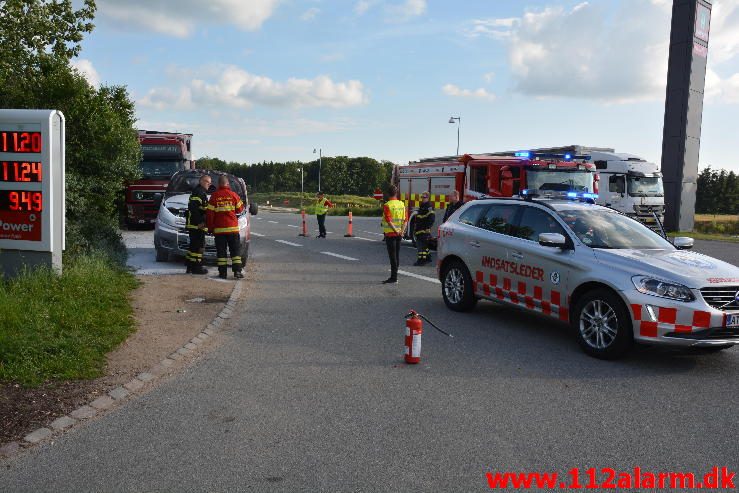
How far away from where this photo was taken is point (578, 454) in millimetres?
4219

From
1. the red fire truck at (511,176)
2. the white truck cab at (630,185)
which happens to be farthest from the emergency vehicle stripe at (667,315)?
the white truck cab at (630,185)

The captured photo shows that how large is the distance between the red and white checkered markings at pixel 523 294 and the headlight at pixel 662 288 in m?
1.01

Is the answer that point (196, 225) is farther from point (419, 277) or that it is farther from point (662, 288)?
point (662, 288)

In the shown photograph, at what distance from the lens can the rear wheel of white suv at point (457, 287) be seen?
893cm

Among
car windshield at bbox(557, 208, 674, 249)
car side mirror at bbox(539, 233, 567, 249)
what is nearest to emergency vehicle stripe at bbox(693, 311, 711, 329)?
car windshield at bbox(557, 208, 674, 249)

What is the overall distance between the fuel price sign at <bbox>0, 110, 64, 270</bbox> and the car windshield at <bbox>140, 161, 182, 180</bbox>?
1260cm

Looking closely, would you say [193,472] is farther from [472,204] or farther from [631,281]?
[472,204]

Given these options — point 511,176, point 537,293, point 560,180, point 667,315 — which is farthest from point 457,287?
point 560,180

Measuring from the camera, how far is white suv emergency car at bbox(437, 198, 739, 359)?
6078mm

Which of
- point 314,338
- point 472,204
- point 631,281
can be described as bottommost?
point 314,338

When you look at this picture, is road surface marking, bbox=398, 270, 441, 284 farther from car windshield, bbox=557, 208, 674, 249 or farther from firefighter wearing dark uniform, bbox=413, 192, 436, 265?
car windshield, bbox=557, 208, 674, 249

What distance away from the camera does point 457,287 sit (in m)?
9.16

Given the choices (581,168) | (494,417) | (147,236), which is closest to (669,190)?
(581,168)

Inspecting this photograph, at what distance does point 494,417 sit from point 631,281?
239 centimetres
